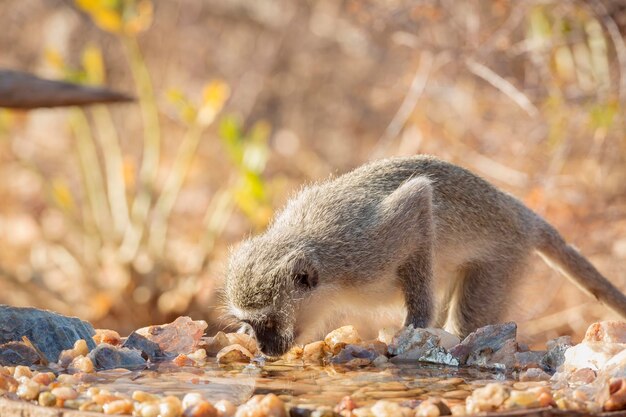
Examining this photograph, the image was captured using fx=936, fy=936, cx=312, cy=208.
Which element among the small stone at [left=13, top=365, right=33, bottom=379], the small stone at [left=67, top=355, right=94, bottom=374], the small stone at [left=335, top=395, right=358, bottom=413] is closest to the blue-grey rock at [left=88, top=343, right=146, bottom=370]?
the small stone at [left=67, top=355, right=94, bottom=374]

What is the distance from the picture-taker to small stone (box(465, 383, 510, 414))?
2400 mm

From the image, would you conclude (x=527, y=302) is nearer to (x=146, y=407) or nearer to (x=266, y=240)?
(x=266, y=240)

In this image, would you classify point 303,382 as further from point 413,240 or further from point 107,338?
point 413,240

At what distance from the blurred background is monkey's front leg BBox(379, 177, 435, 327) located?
784 mm

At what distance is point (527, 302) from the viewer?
25.0ft

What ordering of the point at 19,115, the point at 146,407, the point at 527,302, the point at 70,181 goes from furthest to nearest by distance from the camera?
the point at 19,115, the point at 70,181, the point at 527,302, the point at 146,407

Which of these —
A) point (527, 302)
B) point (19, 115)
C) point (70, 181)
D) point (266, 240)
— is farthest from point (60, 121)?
point (266, 240)

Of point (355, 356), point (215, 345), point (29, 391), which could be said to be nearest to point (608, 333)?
point (355, 356)

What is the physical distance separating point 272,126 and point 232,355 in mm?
8689

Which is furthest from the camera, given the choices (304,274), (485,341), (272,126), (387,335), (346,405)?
(272,126)

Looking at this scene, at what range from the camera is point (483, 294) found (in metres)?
4.56

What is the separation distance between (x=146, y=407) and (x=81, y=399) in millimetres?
249

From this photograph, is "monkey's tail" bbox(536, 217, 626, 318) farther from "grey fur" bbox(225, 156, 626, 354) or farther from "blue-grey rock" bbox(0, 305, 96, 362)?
"blue-grey rock" bbox(0, 305, 96, 362)

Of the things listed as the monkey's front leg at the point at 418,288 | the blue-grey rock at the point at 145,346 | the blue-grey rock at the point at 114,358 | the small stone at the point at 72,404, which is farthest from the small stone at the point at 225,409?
the monkey's front leg at the point at 418,288
